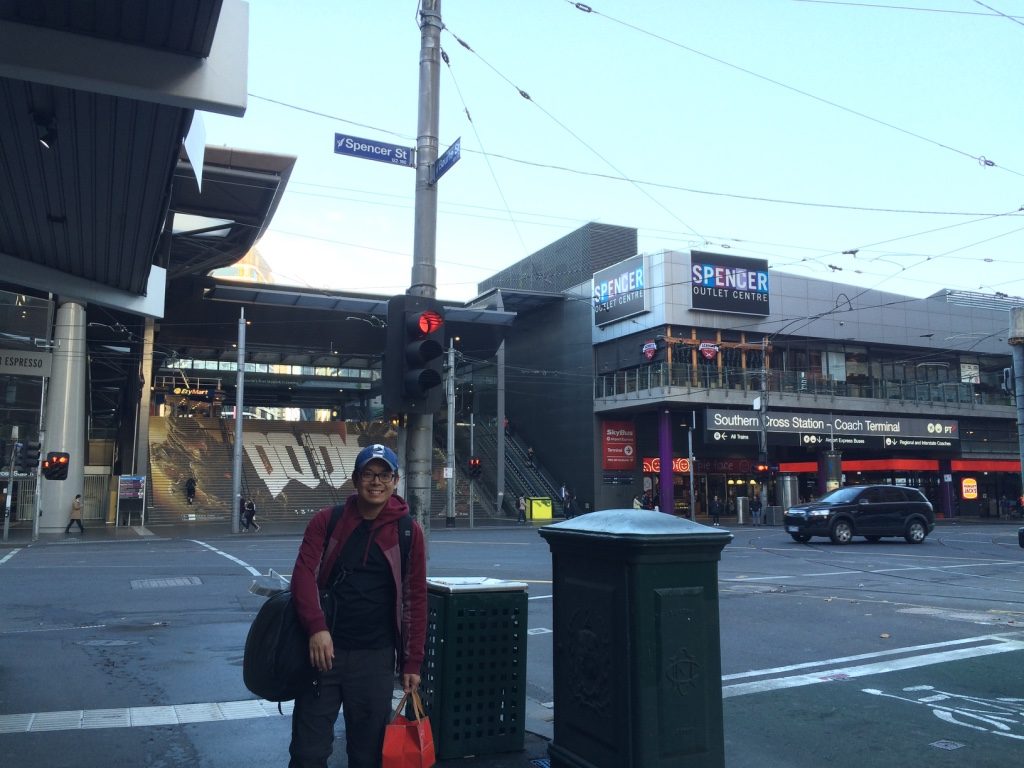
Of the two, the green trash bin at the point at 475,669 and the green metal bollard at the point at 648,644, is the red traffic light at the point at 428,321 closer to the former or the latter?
the green trash bin at the point at 475,669

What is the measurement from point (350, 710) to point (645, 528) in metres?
1.59

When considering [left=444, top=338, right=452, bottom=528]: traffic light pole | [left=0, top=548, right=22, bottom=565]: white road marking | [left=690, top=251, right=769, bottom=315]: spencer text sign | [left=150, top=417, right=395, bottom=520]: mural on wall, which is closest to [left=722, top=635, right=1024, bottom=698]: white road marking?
[left=0, top=548, right=22, bottom=565]: white road marking

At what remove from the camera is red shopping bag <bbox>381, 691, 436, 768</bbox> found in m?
3.53

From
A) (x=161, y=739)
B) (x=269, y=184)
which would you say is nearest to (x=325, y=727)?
(x=161, y=739)

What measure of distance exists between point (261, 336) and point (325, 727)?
45160 millimetres

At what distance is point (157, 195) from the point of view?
575 inches

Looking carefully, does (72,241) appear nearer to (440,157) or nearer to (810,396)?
(440,157)

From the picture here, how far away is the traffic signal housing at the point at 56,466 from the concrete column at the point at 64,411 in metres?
2.58

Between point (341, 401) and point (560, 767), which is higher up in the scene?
point (341, 401)

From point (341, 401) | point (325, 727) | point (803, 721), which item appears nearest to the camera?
point (325, 727)

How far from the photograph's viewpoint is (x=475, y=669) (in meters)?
4.97

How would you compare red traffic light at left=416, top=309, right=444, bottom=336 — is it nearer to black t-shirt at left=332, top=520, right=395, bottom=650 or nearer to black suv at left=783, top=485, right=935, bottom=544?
black t-shirt at left=332, top=520, right=395, bottom=650

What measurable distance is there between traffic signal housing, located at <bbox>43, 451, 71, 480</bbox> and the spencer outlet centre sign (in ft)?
90.0

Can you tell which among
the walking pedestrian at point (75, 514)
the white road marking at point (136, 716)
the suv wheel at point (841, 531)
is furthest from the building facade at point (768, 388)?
the white road marking at point (136, 716)
